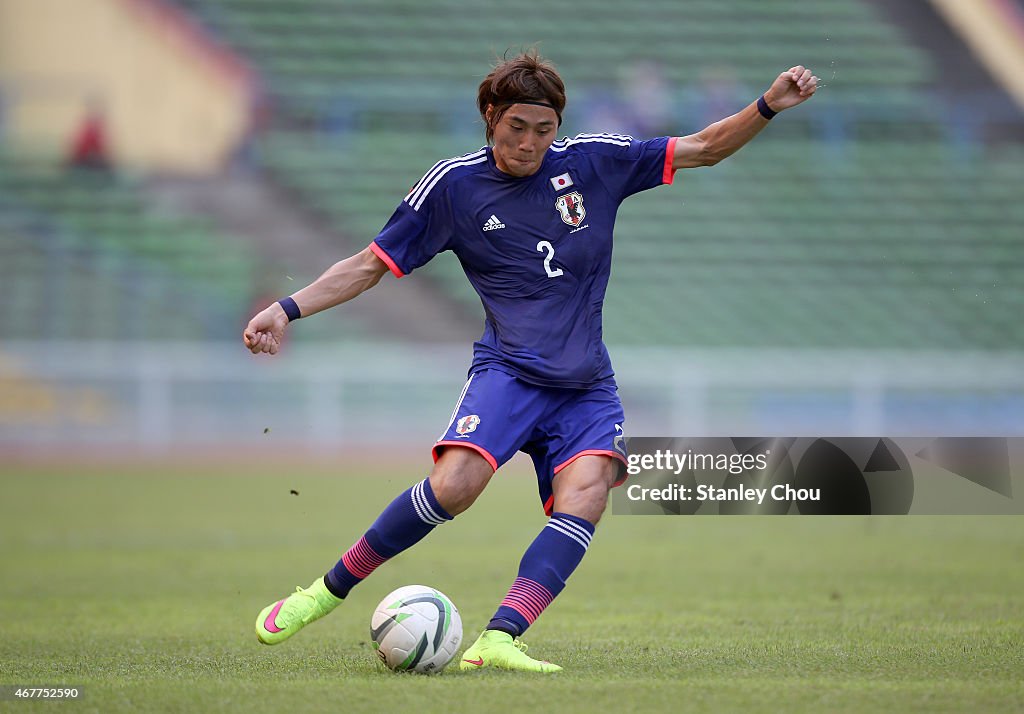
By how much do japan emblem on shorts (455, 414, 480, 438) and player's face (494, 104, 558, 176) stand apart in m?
0.93

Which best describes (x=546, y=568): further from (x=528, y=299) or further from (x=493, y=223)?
(x=493, y=223)

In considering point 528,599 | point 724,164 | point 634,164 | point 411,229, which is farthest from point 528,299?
point 724,164

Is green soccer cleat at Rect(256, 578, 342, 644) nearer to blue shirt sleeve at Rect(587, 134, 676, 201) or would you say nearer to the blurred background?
blue shirt sleeve at Rect(587, 134, 676, 201)

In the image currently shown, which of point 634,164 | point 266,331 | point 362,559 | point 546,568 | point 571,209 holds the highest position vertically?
point 634,164

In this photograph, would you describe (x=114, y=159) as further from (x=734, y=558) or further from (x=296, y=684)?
(x=296, y=684)

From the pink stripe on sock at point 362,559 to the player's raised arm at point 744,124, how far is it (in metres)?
1.85

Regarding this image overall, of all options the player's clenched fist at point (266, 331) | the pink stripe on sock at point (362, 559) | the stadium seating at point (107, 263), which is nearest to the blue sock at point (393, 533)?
the pink stripe on sock at point (362, 559)

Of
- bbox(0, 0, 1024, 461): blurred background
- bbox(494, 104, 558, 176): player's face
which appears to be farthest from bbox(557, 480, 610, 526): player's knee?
bbox(0, 0, 1024, 461): blurred background

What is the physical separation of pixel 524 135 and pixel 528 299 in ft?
2.01

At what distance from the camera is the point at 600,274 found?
5.47 meters

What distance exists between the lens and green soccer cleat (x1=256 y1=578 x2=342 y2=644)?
5.21 meters

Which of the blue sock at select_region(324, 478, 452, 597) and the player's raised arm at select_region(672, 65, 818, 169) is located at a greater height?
the player's raised arm at select_region(672, 65, 818, 169)

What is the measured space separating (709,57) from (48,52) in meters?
11.7

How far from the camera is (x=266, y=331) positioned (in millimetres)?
5273
